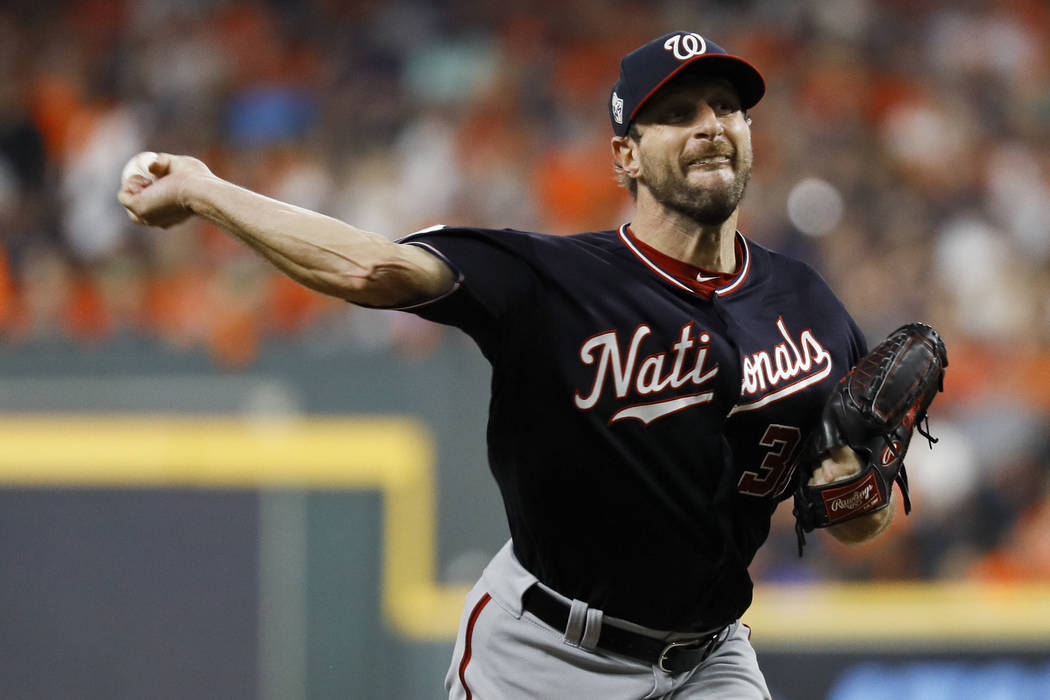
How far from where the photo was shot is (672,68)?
2852mm

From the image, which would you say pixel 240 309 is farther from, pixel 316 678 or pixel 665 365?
pixel 665 365

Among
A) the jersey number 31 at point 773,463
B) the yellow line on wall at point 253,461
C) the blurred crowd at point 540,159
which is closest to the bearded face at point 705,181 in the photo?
the jersey number 31 at point 773,463

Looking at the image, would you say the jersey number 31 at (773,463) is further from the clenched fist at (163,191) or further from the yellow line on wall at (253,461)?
the yellow line on wall at (253,461)

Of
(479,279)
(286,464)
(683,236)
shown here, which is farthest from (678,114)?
(286,464)

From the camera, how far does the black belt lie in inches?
110

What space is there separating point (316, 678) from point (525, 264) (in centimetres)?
386

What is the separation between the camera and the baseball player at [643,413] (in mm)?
2736

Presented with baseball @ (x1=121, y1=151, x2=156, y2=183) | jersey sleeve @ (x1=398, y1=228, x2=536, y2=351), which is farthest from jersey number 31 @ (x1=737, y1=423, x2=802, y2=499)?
baseball @ (x1=121, y1=151, x2=156, y2=183)

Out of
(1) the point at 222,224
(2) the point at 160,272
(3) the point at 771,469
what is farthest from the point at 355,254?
(2) the point at 160,272

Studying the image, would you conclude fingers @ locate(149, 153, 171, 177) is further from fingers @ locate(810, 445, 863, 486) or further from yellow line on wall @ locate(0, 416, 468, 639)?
yellow line on wall @ locate(0, 416, 468, 639)

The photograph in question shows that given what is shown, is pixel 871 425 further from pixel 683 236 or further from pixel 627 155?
pixel 627 155

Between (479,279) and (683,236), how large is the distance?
559mm

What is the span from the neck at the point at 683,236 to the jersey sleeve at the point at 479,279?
0.35 metres

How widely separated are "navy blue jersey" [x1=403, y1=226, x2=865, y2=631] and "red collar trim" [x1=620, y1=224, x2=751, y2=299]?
0.01 meters
